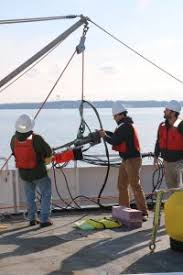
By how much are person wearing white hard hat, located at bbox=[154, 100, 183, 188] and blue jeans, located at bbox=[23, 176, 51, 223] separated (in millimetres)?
1608

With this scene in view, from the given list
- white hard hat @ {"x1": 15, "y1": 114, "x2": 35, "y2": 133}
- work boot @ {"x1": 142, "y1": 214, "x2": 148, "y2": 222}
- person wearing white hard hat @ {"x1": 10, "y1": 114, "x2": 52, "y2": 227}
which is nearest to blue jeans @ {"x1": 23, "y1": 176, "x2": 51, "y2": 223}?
person wearing white hard hat @ {"x1": 10, "y1": 114, "x2": 52, "y2": 227}

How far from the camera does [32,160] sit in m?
7.77

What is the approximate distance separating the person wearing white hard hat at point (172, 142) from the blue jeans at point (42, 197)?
1608 millimetres

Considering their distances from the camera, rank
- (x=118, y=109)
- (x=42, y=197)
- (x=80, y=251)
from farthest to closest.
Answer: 1. (x=118, y=109)
2. (x=42, y=197)
3. (x=80, y=251)

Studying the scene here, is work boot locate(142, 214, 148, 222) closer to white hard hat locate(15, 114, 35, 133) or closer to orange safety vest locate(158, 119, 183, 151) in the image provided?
orange safety vest locate(158, 119, 183, 151)

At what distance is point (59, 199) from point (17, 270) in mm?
3594

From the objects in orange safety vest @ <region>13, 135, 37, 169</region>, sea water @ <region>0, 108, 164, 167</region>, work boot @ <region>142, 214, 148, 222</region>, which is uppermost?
sea water @ <region>0, 108, 164, 167</region>

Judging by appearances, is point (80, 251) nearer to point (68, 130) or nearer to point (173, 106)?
point (173, 106)

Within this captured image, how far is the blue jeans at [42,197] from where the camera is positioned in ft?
25.7

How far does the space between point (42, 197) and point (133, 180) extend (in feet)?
4.10

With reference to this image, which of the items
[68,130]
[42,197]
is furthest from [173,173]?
[68,130]

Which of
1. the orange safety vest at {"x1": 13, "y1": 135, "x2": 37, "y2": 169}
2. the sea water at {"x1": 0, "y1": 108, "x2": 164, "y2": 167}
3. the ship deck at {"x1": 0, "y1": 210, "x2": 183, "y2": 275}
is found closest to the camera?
the ship deck at {"x1": 0, "y1": 210, "x2": 183, "y2": 275}

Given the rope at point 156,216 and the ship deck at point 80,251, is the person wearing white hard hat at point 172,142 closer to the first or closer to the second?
the ship deck at point 80,251

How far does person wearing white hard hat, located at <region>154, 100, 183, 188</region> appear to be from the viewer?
778cm
